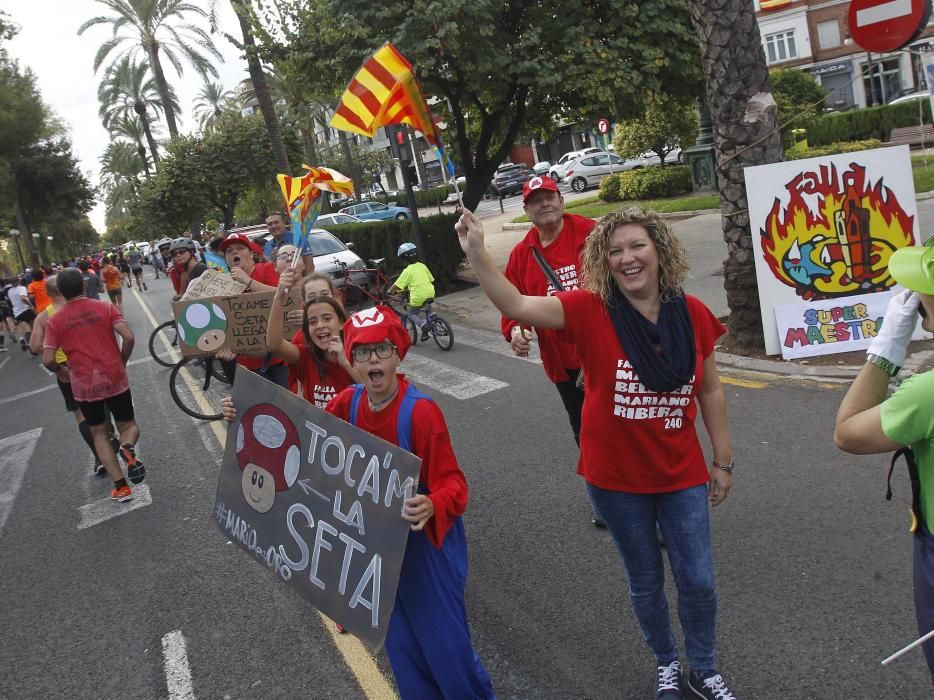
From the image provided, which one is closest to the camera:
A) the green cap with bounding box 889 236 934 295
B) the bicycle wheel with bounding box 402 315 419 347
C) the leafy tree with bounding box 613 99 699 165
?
the green cap with bounding box 889 236 934 295

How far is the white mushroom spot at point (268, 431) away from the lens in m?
3.10

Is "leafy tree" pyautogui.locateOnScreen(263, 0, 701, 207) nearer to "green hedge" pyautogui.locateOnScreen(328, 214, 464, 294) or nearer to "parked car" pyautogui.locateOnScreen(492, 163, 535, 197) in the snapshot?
"green hedge" pyautogui.locateOnScreen(328, 214, 464, 294)

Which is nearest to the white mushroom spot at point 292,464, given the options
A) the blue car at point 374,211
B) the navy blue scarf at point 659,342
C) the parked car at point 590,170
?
the navy blue scarf at point 659,342

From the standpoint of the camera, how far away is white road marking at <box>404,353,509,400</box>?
27.3 ft

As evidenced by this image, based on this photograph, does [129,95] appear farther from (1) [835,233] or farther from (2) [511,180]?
(1) [835,233]

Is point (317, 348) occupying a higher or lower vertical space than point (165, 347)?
higher

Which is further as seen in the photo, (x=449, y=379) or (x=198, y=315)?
(x=449, y=379)

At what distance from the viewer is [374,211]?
35719 millimetres

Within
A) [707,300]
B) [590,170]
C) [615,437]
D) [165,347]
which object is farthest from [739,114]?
[590,170]

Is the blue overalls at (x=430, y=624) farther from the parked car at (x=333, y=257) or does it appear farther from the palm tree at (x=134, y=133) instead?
the palm tree at (x=134, y=133)

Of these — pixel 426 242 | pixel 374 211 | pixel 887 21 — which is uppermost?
pixel 374 211

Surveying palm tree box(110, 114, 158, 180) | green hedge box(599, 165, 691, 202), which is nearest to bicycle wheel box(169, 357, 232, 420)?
green hedge box(599, 165, 691, 202)

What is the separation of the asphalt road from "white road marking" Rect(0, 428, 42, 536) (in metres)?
0.09

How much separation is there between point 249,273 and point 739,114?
4.87m
